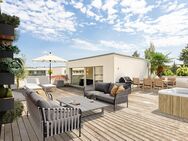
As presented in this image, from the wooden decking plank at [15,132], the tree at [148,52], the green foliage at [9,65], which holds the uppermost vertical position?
the tree at [148,52]

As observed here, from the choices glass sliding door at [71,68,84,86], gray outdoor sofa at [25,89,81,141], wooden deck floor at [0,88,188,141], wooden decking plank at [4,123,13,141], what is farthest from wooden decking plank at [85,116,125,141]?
glass sliding door at [71,68,84,86]

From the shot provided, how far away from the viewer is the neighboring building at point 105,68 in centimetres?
1104

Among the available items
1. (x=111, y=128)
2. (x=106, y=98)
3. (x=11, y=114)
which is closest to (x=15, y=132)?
(x=11, y=114)

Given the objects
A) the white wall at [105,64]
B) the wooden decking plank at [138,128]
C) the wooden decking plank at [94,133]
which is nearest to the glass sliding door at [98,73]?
the white wall at [105,64]

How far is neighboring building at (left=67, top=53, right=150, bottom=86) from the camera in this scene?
1104 centimetres

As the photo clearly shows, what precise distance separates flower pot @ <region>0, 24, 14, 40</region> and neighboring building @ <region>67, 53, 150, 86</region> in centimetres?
783

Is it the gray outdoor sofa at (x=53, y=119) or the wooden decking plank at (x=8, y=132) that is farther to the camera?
the wooden decking plank at (x=8, y=132)

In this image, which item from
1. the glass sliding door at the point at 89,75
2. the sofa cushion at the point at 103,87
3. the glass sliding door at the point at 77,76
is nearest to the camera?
the sofa cushion at the point at 103,87

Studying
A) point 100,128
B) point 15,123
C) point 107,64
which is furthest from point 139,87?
point 15,123

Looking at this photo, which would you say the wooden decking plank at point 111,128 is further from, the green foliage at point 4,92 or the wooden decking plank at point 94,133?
the green foliage at point 4,92

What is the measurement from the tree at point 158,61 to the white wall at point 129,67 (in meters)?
0.82

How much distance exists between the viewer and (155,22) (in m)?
12.0

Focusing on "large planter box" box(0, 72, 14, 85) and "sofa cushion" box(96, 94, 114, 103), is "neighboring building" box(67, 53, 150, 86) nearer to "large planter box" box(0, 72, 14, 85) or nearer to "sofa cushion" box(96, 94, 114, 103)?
"sofa cushion" box(96, 94, 114, 103)

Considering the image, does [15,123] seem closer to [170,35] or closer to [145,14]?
[145,14]
